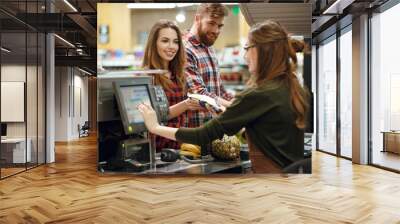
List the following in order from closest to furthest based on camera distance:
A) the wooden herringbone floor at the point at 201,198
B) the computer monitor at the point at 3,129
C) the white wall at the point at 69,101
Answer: the wooden herringbone floor at the point at 201,198 → the computer monitor at the point at 3,129 → the white wall at the point at 69,101

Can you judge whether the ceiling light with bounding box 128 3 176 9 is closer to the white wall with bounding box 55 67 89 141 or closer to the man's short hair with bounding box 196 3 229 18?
the man's short hair with bounding box 196 3 229 18

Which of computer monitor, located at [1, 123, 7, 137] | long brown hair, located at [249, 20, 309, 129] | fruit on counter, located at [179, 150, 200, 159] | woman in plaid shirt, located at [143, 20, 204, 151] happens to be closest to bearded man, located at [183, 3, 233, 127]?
woman in plaid shirt, located at [143, 20, 204, 151]

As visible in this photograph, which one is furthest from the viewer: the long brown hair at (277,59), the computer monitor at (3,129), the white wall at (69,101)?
the white wall at (69,101)

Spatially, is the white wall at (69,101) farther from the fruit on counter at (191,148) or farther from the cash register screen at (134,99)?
the fruit on counter at (191,148)

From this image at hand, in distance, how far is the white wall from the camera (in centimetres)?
1145

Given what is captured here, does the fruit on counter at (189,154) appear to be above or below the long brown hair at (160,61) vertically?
below

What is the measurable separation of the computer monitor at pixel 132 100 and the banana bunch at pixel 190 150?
57 centimetres

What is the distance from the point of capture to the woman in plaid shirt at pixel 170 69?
18.5ft

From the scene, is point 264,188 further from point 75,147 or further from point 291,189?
point 75,147

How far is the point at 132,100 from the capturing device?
5.51 m

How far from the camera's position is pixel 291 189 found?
17.5 ft

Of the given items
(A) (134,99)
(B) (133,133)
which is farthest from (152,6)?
(B) (133,133)

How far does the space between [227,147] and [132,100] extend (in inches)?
53.8

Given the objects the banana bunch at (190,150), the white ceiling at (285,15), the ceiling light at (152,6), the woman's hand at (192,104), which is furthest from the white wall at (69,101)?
the white ceiling at (285,15)
